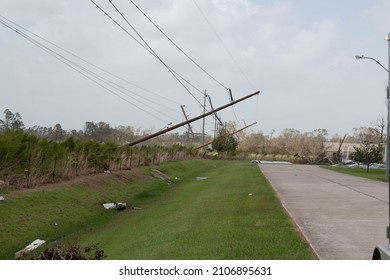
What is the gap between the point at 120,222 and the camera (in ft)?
53.5

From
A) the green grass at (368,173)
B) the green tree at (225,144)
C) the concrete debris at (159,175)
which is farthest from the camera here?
the green tree at (225,144)

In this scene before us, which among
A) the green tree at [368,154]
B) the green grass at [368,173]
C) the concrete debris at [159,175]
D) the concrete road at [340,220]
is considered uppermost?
the green tree at [368,154]

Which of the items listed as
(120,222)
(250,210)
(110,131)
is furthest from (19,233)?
(110,131)

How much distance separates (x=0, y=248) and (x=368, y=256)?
26.7ft

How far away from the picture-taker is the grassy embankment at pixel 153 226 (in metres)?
8.25

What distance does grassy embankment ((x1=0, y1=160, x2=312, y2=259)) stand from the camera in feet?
27.1

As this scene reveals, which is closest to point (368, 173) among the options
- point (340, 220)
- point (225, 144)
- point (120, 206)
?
point (120, 206)

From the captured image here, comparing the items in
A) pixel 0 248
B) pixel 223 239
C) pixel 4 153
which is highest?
pixel 4 153

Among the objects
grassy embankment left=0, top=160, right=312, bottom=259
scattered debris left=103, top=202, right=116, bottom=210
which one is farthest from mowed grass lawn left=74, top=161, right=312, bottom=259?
scattered debris left=103, top=202, right=116, bottom=210

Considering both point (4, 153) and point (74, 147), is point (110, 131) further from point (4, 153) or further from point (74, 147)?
point (4, 153)

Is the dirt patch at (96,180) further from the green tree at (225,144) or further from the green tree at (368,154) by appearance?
the green tree at (225,144)

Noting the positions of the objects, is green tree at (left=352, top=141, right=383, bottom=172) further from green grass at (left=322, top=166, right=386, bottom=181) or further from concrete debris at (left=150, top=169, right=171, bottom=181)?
concrete debris at (left=150, top=169, right=171, bottom=181)

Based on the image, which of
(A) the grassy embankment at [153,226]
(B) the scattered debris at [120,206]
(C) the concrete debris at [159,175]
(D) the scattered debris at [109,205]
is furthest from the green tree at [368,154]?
(D) the scattered debris at [109,205]

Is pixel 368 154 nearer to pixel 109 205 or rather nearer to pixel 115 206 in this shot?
pixel 115 206
